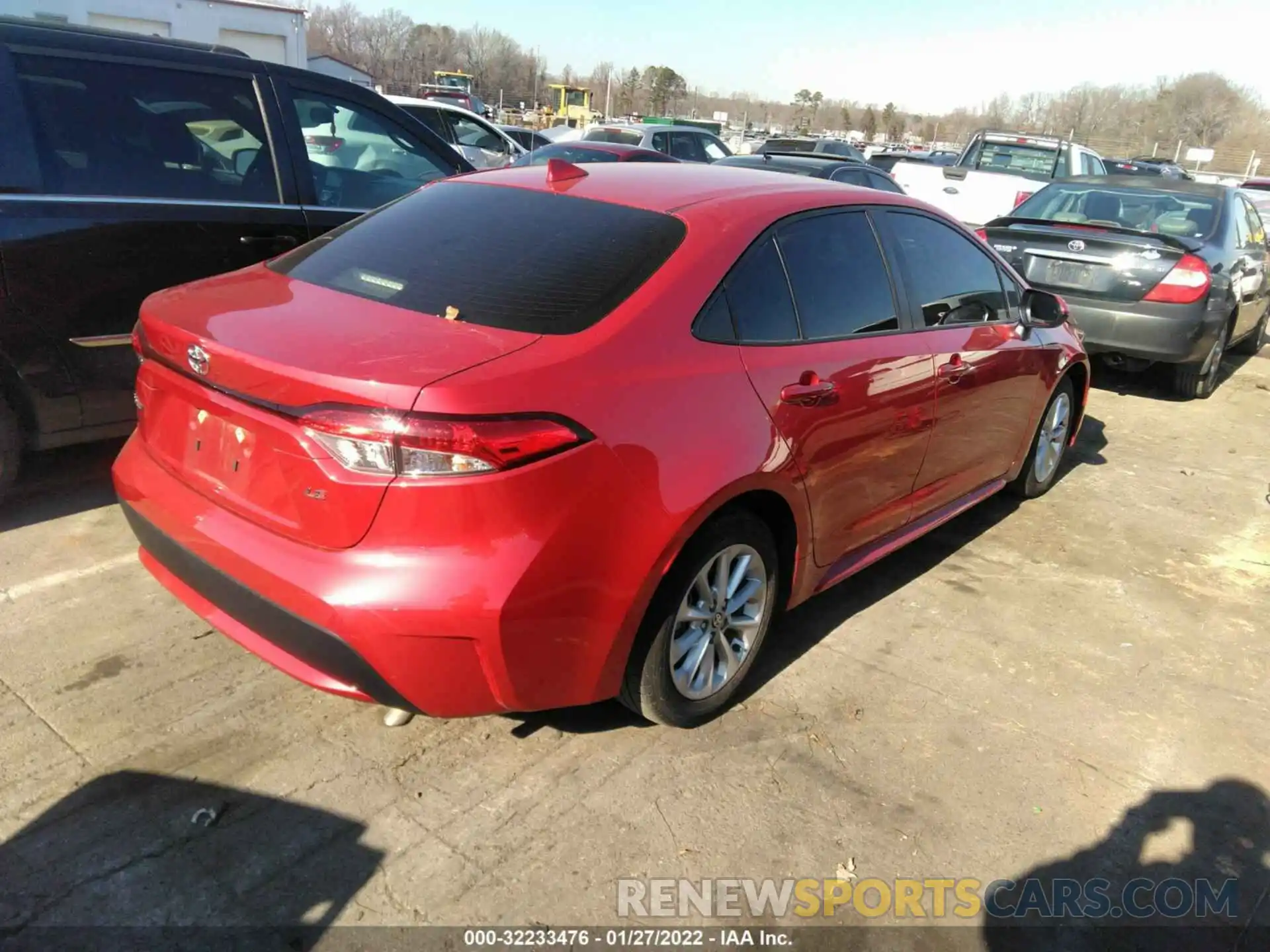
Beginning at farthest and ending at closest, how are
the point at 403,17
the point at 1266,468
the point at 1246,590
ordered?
the point at 403,17 < the point at 1266,468 < the point at 1246,590

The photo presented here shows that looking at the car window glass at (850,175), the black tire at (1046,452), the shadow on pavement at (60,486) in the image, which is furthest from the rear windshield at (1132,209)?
the shadow on pavement at (60,486)

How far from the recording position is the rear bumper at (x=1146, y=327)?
7098 mm

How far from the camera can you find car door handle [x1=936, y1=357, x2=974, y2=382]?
3822 millimetres

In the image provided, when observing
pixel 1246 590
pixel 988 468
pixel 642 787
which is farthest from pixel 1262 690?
pixel 642 787

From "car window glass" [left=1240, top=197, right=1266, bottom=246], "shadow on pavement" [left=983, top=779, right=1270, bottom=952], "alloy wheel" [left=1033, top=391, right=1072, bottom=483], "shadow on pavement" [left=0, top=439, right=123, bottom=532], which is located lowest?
"shadow on pavement" [left=0, top=439, right=123, bottom=532]

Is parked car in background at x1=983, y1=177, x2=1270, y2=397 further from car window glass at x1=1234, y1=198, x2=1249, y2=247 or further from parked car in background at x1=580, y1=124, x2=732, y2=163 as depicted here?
parked car in background at x1=580, y1=124, x2=732, y2=163

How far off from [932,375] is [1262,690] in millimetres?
1708

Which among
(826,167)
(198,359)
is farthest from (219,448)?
(826,167)

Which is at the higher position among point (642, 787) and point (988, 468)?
point (988, 468)

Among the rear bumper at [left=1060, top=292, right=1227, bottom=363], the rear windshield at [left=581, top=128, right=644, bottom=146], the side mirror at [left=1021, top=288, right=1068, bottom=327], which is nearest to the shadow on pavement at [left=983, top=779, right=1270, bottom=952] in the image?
the side mirror at [left=1021, top=288, right=1068, bottom=327]

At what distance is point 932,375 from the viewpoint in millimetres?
3754

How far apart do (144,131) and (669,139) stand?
1395 cm

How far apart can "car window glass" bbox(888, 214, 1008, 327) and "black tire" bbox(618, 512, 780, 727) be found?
1.37m

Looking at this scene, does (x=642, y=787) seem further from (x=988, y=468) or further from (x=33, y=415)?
(x=33, y=415)
